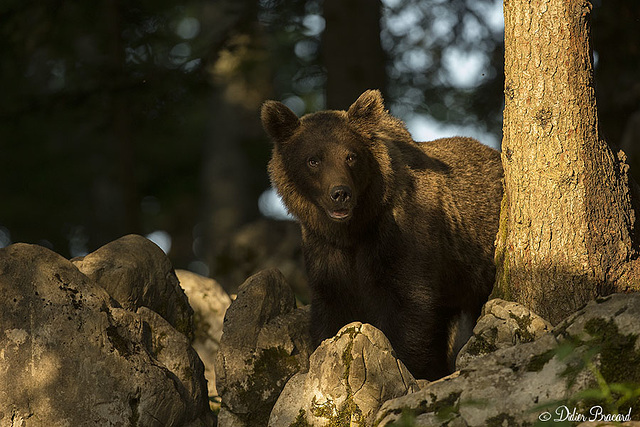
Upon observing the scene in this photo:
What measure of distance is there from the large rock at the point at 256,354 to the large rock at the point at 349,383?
0.99 meters

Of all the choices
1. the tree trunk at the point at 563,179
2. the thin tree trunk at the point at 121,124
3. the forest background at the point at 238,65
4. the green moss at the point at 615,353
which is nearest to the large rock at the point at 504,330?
the tree trunk at the point at 563,179

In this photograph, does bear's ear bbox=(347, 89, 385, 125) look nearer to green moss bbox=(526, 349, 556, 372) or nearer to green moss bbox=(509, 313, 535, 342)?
green moss bbox=(509, 313, 535, 342)

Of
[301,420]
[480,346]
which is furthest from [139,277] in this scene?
[480,346]

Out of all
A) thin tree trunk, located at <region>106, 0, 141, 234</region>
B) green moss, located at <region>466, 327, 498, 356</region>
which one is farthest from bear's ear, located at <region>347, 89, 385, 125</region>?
thin tree trunk, located at <region>106, 0, 141, 234</region>

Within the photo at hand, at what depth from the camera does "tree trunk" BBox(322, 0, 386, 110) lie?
10.4 m

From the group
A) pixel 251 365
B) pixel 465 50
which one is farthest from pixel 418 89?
pixel 251 365

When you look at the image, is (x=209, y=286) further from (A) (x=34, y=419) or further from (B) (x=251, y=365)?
(A) (x=34, y=419)

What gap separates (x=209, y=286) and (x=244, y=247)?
16.8 ft

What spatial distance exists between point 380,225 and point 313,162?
0.73 meters

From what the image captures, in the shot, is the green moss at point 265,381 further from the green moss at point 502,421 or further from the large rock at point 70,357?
the green moss at point 502,421

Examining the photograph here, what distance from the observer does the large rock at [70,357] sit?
497 centimetres

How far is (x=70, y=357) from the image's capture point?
5105 millimetres

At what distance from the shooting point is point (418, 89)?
48.1ft

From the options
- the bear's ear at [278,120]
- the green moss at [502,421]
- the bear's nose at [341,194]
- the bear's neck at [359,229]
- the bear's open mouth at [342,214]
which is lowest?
the green moss at [502,421]
